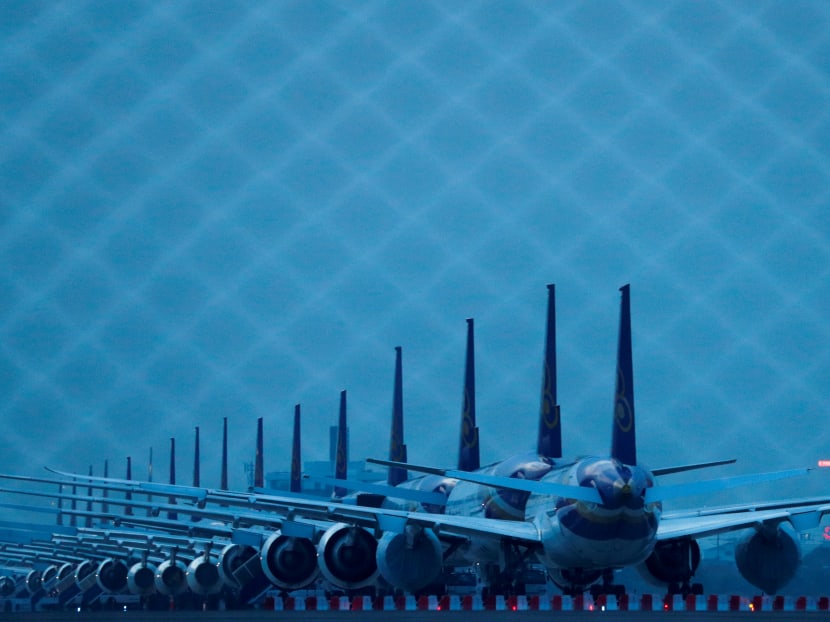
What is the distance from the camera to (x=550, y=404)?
44.1 metres

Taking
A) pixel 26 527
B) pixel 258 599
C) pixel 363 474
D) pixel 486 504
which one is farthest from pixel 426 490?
pixel 363 474

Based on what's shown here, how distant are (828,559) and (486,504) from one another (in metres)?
45.6

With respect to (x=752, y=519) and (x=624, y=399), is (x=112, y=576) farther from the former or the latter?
(x=752, y=519)

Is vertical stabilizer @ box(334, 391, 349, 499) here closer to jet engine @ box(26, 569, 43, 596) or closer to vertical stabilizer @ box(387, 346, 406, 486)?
vertical stabilizer @ box(387, 346, 406, 486)

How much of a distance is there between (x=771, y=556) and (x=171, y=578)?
3029 cm

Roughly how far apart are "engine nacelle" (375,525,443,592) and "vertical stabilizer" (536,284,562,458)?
812 centimetres

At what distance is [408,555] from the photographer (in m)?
35.5

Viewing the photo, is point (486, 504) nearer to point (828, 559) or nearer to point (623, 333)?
point (623, 333)

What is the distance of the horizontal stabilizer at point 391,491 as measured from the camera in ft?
128

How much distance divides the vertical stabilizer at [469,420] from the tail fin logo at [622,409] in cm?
2073

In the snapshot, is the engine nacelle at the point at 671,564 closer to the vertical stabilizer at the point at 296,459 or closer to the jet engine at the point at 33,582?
the vertical stabilizer at the point at 296,459

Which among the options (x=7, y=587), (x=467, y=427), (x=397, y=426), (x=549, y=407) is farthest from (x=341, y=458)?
(x=7, y=587)

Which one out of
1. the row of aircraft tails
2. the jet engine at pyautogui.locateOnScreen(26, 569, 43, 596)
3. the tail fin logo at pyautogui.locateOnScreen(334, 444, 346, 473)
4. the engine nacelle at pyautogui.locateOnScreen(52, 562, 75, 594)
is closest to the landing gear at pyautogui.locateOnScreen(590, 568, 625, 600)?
the row of aircraft tails

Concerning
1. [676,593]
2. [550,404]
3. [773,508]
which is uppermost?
[550,404]
